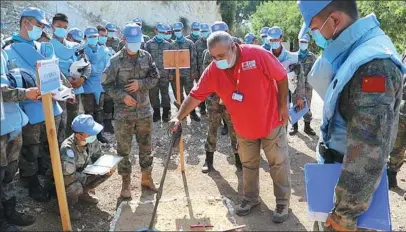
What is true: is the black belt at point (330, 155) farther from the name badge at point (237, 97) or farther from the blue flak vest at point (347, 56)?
the name badge at point (237, 97)

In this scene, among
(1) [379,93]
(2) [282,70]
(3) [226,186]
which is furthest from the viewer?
(3) [226,186]

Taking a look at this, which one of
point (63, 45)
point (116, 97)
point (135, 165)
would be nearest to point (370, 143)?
point (116, 97)

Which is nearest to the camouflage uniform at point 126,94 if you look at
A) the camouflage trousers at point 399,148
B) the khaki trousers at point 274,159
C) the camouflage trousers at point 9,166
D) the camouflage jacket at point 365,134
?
the camouflage trousers at point 9,166

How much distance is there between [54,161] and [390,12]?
40.0 ft

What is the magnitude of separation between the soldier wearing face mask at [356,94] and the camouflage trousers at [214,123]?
12.2 feet

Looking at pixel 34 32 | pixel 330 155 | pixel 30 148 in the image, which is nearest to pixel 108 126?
pixel 30 148

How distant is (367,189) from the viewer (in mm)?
1719

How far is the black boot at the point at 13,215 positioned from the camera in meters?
3.77

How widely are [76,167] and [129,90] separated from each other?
44.8 inches

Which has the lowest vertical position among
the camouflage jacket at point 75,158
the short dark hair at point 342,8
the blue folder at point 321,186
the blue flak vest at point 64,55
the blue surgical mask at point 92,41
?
the camouflage jacket at point 75,158

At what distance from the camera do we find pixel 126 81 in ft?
15.0

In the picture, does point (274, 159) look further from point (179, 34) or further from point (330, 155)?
point (179, 34)

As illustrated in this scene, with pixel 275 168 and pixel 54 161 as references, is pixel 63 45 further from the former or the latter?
pixel 275 168

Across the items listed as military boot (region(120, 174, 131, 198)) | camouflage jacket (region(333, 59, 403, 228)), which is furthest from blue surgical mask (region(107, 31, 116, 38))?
Result: camouflage jacket (region(333, 59, 403, 228))
